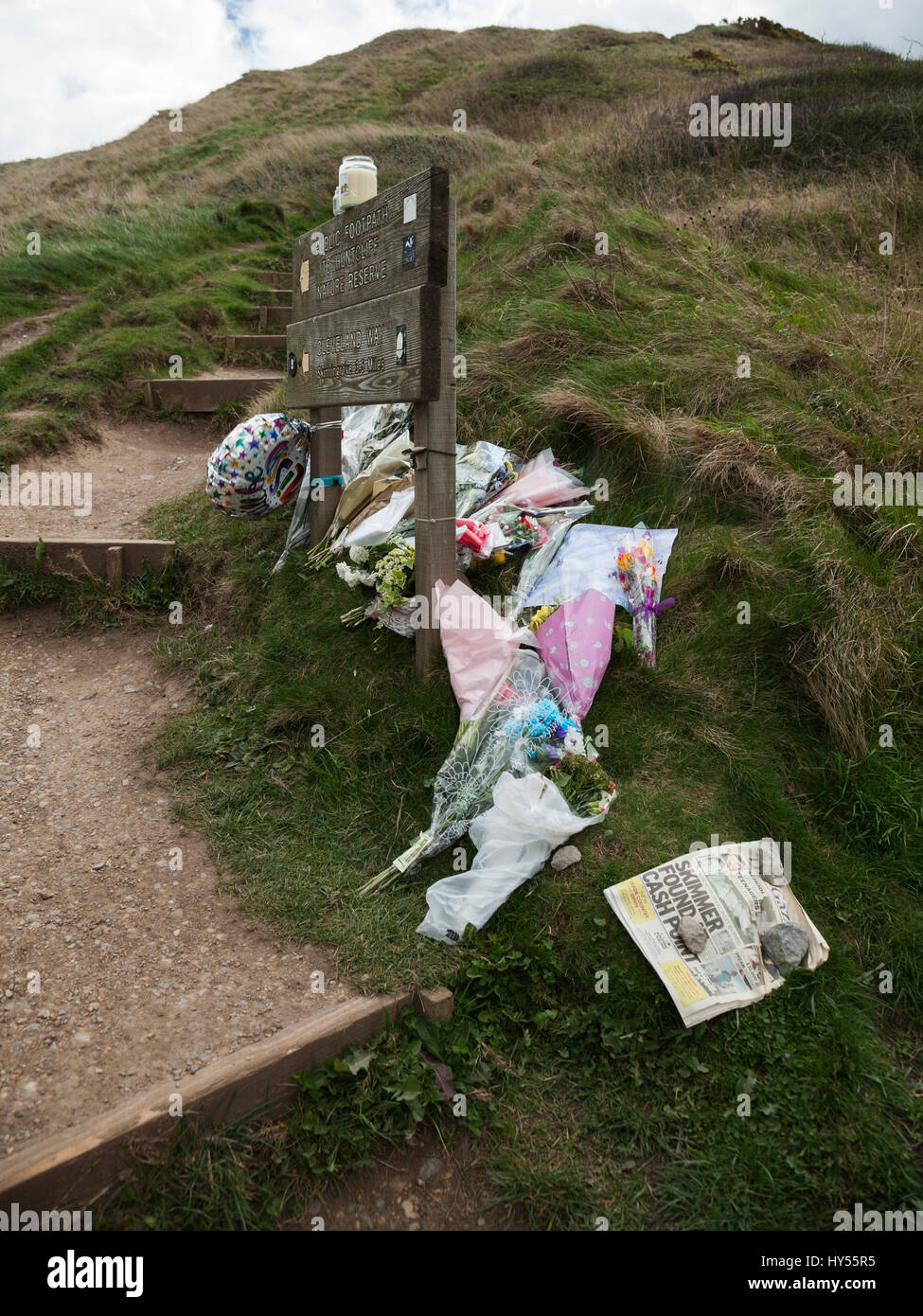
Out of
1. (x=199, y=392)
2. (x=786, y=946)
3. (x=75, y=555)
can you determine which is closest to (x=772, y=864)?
(x=786, y=946)

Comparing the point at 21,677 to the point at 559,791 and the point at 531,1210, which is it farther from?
the point at 531,1210

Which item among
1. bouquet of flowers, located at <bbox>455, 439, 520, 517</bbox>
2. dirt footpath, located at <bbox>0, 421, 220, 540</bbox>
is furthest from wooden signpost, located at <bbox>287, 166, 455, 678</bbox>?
dirt footpath, located at <bbox>0, 421, 220, 540</bbox>

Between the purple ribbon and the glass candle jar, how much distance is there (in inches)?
103

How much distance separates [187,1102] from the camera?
80.6 inches

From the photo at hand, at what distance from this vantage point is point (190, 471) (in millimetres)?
6242

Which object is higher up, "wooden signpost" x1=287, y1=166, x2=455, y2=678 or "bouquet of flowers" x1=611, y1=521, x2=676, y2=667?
"wooden signpost" x1=287, y1=166, x2=455, y2=678

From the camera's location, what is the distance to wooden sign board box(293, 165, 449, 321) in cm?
313

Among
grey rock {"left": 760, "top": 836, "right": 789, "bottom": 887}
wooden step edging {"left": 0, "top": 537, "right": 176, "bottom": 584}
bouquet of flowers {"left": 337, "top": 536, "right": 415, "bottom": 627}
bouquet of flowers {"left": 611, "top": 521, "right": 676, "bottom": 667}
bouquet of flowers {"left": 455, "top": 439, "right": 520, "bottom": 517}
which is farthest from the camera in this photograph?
wooden step edging {"left": 0, "top": 537, "right": 176, "bottom": 584}

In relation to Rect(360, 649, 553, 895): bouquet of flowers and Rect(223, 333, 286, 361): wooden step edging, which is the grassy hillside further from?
Rect(223, 333, 286, 361): wooden step edging

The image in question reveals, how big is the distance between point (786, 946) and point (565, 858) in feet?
2.33

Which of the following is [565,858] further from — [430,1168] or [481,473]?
[481,473]

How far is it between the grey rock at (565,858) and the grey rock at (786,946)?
62 cm

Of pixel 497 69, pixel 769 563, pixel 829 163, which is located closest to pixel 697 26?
pixel 497 69

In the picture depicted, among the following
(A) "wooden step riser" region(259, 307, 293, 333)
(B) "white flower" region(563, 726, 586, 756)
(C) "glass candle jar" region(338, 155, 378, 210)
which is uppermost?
Answer: (A) "wooden step riser" region(259, 307, 293, 333)
